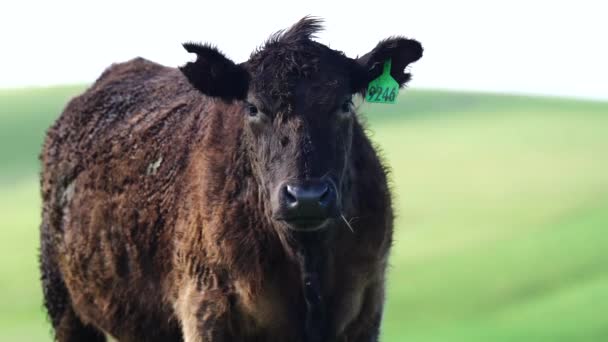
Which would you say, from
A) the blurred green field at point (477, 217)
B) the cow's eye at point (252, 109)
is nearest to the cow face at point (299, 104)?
the cow's eye at point (252, 109)

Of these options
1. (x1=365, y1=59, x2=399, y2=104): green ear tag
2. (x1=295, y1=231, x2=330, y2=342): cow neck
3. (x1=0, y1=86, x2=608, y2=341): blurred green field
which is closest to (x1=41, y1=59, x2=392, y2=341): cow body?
(x1=295, y1=231, x2=330, y2=342): cow neck

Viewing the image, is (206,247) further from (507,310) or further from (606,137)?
(606,137)

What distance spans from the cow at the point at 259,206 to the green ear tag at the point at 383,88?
5 cm

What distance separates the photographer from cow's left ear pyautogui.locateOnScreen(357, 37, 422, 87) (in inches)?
344

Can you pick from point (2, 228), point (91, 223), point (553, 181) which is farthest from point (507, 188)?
point (91, 223)

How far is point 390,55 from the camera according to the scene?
8.80 m

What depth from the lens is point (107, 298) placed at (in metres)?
10.2

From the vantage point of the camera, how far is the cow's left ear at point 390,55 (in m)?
8.73

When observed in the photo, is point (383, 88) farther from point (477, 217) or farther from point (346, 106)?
point (477, 217)

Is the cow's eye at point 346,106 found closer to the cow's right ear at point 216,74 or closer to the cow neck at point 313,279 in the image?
the cow's right ear at point 216,74

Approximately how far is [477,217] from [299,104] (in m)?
22.3

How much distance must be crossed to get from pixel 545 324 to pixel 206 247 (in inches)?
574

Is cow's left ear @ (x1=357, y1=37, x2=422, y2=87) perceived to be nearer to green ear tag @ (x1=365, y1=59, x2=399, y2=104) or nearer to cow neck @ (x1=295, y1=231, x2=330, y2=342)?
green ear tag @ (x1=365, y1=59, x2=399, y2=104)

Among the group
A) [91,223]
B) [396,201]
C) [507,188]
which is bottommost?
[507,188]
